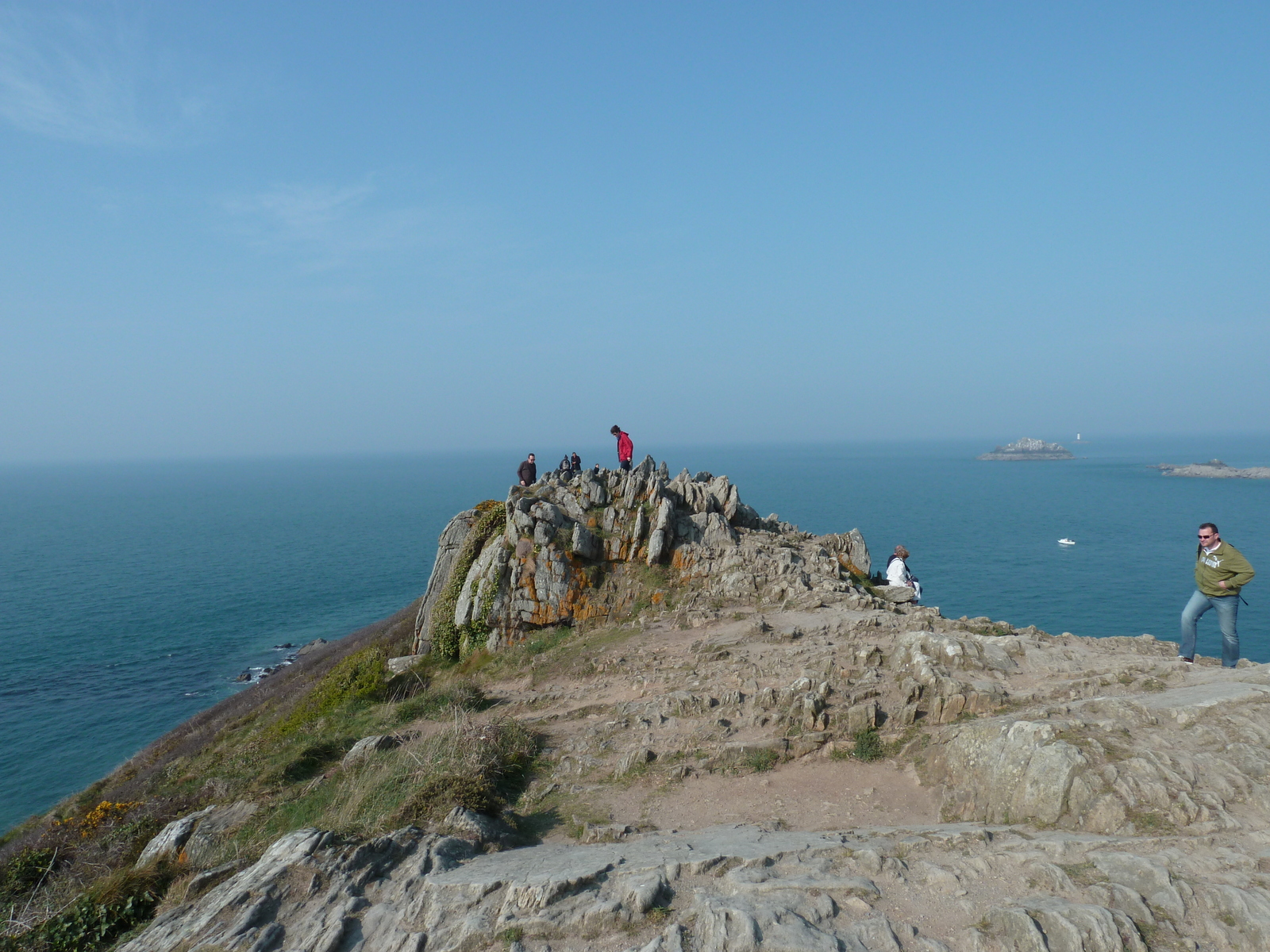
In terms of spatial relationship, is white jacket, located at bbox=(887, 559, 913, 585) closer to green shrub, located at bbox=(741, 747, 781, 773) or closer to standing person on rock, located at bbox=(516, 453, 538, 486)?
green shrub, located at bbox=(741, 747, 781, 773)

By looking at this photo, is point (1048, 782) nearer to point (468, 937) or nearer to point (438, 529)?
point (468, 937)

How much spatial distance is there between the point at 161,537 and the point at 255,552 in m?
28.9

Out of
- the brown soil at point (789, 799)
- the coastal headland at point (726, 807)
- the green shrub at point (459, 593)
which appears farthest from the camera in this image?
the green shrub at point (459, 593)

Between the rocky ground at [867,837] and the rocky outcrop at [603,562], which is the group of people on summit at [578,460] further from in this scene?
the rocky ground at [867,837]

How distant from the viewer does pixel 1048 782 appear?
988cm

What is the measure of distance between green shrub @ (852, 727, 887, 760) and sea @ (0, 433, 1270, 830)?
34.6 m

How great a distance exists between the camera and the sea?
1596 inches

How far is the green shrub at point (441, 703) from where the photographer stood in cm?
2023

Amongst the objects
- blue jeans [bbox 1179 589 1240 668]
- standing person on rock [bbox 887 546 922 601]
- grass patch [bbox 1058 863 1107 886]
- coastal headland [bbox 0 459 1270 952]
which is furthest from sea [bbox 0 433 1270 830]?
grass patch [bbox 1058 863 1107 886]

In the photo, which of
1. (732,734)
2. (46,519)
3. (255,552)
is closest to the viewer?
(732,734)

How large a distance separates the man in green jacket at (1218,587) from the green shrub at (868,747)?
690 centimetres

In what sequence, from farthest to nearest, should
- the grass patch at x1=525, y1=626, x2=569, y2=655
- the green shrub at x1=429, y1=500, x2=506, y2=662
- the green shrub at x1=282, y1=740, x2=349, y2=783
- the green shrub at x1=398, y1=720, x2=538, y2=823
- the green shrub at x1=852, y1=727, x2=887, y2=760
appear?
the green shrub at x1=429, y1=500, x2=506, y2=662 < the grass patch at x1=525, y1=626, x2=569, y2=655 < the green shrub at x1=282, y1=740, x2=349, y2=783 < the green shrub at x1=852, y1=727, x2=887, y2=760 < the green shrub at x1=398, y1=720, x2=538, y2=823

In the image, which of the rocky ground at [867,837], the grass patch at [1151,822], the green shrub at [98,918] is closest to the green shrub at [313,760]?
the rocky ground at [867,837]

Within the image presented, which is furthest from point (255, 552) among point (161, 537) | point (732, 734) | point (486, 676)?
point (732, 734)
